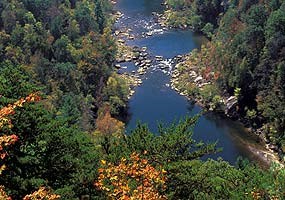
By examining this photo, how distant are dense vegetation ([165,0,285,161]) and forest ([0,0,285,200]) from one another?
0.38 ft

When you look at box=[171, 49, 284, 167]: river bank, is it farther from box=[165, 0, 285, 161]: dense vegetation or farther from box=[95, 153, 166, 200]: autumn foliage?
box=[95, 153, 166, 200]: autumn foliage

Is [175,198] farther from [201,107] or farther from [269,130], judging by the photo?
[201,107]

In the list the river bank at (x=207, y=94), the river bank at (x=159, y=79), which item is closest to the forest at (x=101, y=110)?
the river bank at (x=207, y=94)

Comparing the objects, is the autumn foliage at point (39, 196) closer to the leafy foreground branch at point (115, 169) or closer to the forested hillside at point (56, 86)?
the leafy foreground branch at point (115, 169)

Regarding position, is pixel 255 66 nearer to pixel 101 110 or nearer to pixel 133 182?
pixel 101 110

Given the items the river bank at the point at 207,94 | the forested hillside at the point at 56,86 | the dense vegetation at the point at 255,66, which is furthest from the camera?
the dense vegetation at the point at 255,66

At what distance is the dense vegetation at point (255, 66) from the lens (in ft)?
173

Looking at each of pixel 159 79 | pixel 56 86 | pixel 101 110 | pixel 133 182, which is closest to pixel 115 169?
pixel 133 182

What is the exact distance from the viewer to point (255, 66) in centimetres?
5684

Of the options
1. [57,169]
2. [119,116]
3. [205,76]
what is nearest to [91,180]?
[57,169]

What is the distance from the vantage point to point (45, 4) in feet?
229

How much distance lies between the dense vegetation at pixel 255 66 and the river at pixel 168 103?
2.12 metres

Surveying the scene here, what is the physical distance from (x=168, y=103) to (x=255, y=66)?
1030 cm

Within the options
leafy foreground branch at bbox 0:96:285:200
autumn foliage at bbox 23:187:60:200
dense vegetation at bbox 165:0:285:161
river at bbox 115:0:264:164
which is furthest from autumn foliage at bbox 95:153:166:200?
dense vegetation at bbox 165:0:285:161
